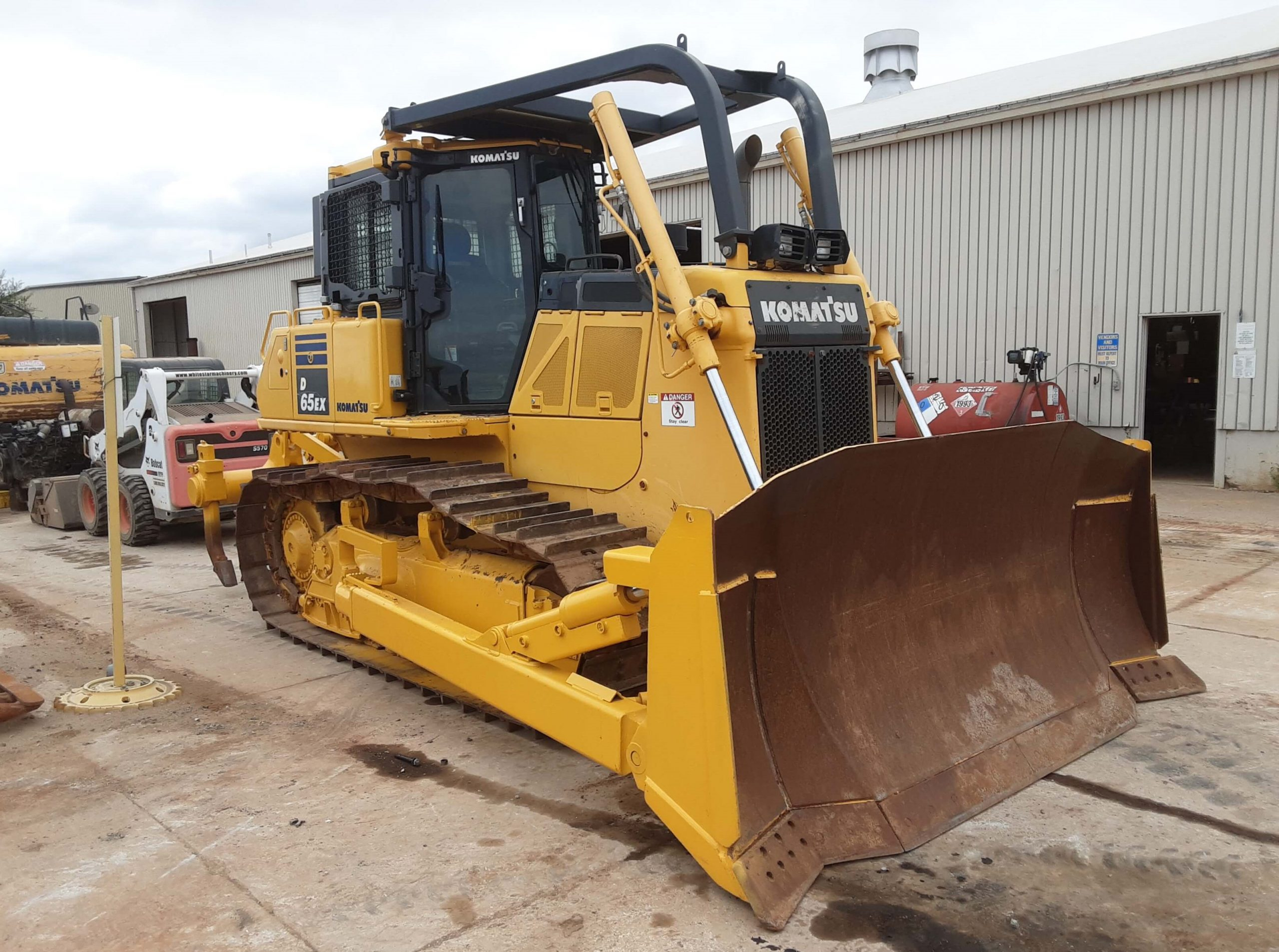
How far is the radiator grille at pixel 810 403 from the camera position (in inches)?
177

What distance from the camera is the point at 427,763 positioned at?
4.58m

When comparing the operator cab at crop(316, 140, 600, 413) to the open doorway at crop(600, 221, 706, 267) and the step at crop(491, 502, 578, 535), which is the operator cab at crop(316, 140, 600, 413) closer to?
the open doorway at crop(600, 221, 706, 267)

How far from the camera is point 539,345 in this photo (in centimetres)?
528

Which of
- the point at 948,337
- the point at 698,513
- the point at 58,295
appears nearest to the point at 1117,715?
the point at 698,513

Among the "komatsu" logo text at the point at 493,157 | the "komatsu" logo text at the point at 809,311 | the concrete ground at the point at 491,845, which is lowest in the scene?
the concrete ground at the point at 491,845

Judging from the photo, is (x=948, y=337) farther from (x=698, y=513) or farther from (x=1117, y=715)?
(x=698, y=513)

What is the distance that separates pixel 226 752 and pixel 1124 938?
3.75m

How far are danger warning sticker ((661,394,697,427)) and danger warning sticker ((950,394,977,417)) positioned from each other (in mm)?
9177

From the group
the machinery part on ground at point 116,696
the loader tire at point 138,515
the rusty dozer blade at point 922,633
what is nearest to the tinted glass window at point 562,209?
the rusty dozer blade at point 922,633

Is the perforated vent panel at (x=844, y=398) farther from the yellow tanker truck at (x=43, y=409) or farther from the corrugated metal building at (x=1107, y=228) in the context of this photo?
the yellow tanker truck at (x=43, y=409)

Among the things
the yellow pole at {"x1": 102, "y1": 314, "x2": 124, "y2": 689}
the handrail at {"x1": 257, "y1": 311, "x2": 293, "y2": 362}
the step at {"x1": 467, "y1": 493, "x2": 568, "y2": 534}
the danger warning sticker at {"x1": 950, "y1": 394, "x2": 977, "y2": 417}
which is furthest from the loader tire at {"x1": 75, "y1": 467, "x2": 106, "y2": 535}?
the danger warning sticker at {"x1": 950, "y1": 394, "x2": 977, "y2": 417}

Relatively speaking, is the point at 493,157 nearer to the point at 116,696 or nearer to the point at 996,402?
the point at 116,696

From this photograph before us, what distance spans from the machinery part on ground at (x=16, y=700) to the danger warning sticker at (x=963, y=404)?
419 inches

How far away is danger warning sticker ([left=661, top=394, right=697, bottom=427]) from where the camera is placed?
177 inches
